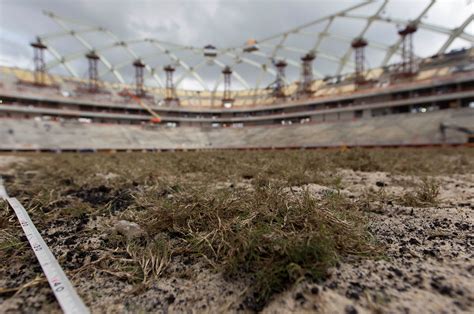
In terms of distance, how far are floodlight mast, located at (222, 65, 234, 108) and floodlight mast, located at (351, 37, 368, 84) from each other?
3061 centimetres

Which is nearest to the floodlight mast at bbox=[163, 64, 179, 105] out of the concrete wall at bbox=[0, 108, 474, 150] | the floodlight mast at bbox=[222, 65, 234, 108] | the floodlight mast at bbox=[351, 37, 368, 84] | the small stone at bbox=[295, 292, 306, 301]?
the concrete wall at bbox=[0, 108, 474, 150]

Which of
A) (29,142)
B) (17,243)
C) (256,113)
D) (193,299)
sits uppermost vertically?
(256,113)

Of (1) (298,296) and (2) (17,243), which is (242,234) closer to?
(1) (298,296)

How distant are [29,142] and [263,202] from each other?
43.6 m

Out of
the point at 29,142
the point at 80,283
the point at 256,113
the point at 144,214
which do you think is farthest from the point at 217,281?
the point at 256,113

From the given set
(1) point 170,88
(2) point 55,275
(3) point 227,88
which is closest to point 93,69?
(1) point 170,88

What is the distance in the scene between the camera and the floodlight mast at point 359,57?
148 ft

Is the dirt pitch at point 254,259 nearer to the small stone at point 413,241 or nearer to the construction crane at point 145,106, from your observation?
the small stone at point 413,241

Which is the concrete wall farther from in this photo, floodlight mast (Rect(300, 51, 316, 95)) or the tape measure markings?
the tape measure markings

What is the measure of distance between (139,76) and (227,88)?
24012mm

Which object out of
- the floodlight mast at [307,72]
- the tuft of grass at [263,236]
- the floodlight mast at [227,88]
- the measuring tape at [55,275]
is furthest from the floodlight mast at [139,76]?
the tuft of grass at [263,236]

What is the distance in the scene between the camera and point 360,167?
254 inches

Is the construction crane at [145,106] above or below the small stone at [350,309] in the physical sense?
above

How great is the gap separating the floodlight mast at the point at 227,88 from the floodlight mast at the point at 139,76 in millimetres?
21205
